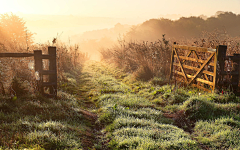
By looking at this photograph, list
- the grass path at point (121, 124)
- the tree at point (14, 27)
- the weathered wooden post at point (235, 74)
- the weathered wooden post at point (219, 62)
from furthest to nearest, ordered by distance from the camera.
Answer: the tree at point (14, 27)
the weathered wooden post at point (235, 74)
the weathered wooden post at point (219, 62)
the grass path at point (121, 124)

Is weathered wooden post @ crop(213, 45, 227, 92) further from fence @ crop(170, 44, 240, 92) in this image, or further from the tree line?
the tree line

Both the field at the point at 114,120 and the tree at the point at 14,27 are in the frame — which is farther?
the tree at the point at 14,27

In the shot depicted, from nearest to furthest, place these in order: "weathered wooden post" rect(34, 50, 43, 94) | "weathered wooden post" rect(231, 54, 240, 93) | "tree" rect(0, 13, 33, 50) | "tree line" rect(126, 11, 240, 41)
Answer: "weathered wooden post" rect(34, 50, 43, 94), "weathered wooden post" rect(231, 54, 240, 93), "tree" rect(0, 13, 33, 50), "tree line" rect(126, 11, 240, 41)

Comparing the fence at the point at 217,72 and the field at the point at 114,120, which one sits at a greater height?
the fence at the point at 217,72

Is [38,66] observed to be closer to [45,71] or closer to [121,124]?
[45,71]

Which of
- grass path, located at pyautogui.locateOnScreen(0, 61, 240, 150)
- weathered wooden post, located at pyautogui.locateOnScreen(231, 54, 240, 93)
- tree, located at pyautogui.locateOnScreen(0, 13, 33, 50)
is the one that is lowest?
grass path, located at pyautogui.locateOnScreen(0, 61, 240, 150)

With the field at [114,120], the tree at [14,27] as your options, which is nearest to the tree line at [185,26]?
the tree at [14,27]

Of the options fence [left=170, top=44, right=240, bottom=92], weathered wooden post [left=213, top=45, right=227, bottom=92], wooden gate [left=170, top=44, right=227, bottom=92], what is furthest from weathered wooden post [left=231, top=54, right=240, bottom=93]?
weathered wooden post [left=213, top=45, right=227, bottom=92]

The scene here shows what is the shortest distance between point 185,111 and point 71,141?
3706mm

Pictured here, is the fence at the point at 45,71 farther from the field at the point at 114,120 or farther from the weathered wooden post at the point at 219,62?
the weathered wooden post at the point at 219,62

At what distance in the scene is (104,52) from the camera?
22109 millimetres

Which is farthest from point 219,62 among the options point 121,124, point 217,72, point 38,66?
point 38,66

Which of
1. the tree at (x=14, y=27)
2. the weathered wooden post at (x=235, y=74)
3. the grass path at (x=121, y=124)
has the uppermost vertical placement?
the tree at (x=14, y=27)

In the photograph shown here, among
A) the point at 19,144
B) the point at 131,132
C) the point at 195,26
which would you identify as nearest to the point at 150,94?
the point at 131,132
